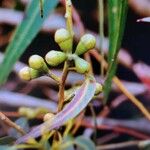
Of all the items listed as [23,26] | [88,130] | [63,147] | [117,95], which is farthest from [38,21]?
[117,95]

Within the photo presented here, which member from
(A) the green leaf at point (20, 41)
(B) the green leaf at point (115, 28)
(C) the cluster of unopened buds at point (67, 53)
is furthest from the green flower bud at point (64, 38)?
(A) the green leaf at point (20, 41)

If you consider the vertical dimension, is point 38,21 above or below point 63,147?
above

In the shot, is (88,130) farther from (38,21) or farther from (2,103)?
(38,21)

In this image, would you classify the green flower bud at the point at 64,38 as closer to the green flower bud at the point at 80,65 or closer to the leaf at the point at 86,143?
the green flower bud at the point at 80,65

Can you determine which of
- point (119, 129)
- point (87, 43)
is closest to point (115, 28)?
point (87, 43)

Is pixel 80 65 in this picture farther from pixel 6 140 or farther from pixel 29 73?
pixel 6 140

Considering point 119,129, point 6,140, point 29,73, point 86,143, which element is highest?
point 29,73

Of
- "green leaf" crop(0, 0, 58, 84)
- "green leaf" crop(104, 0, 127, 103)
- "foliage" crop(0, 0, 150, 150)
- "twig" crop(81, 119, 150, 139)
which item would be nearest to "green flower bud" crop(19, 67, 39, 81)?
"foliage" crop(0, 0, 150, 150)
